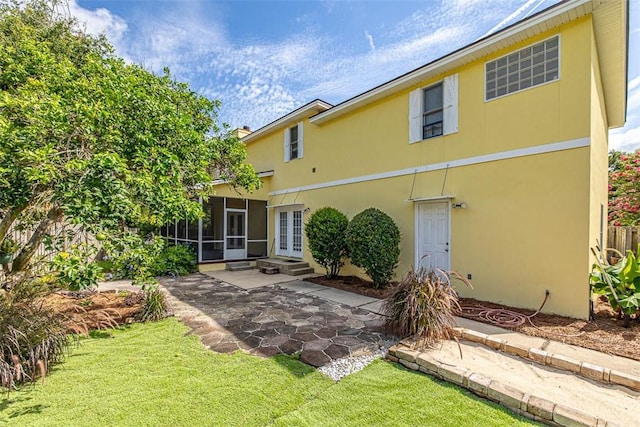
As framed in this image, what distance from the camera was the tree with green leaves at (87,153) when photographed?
327 cm

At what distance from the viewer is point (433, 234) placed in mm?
8359

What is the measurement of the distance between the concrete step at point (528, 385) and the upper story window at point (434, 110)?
6.00 metres

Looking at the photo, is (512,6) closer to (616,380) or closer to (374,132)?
(374,132)

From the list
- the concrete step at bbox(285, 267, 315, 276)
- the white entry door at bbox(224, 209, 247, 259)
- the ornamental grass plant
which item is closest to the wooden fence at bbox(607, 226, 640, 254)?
the ornamental grass plant

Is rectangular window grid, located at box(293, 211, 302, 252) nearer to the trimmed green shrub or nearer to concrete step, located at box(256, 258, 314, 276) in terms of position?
concrete step, located at box(256, 258, 314, 276)

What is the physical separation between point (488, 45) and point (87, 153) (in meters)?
8.69

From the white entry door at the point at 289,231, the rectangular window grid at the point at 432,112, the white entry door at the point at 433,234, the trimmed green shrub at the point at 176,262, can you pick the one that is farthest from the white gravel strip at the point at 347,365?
the trimmed green shrub at the point at 176,262

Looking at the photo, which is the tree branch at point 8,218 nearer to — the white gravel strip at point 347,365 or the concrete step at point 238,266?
the white gravel strip at point 347,365

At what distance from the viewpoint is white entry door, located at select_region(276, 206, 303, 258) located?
43.1ft

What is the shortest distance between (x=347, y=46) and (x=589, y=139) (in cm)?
762

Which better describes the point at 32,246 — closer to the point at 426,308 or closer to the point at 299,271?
the point at 426,308

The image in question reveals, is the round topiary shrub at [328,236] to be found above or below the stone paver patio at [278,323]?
above

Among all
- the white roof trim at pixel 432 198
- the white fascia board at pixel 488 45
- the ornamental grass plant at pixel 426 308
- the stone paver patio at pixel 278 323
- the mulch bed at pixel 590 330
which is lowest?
the stone paver patio at pixel 278 323

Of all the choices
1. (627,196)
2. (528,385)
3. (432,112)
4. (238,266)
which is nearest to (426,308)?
(528,385)
